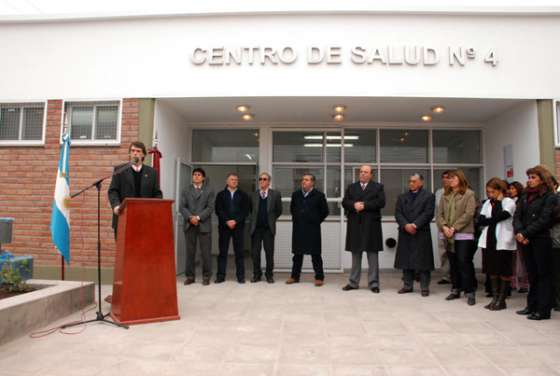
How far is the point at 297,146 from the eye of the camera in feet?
23.9

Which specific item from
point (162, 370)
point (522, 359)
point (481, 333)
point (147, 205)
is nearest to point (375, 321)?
point (481, 333)

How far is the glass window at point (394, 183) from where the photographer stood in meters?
7.09

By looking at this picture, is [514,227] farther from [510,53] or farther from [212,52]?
[212,52]

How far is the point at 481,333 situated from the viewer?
11.1 ft

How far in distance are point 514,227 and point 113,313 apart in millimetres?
4136

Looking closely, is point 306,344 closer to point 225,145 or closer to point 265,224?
point 265,224

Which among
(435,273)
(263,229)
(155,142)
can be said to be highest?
(155,142)

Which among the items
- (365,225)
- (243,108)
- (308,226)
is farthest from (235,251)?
(243,108)

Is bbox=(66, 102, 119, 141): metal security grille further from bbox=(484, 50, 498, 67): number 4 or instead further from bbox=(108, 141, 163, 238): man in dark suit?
bbox=(484, 50, 498, 67): number 4

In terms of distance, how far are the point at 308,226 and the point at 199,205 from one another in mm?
1636

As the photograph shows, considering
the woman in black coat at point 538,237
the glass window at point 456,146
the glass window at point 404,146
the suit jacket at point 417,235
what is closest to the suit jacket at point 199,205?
the suit jacket at point 417,235

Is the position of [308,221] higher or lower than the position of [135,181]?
lower

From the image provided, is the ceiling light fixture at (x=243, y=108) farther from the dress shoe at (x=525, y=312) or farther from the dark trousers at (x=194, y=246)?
the dress shoe at (x=525, y=312)

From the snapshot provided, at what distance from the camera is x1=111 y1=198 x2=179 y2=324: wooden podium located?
11.7ft
